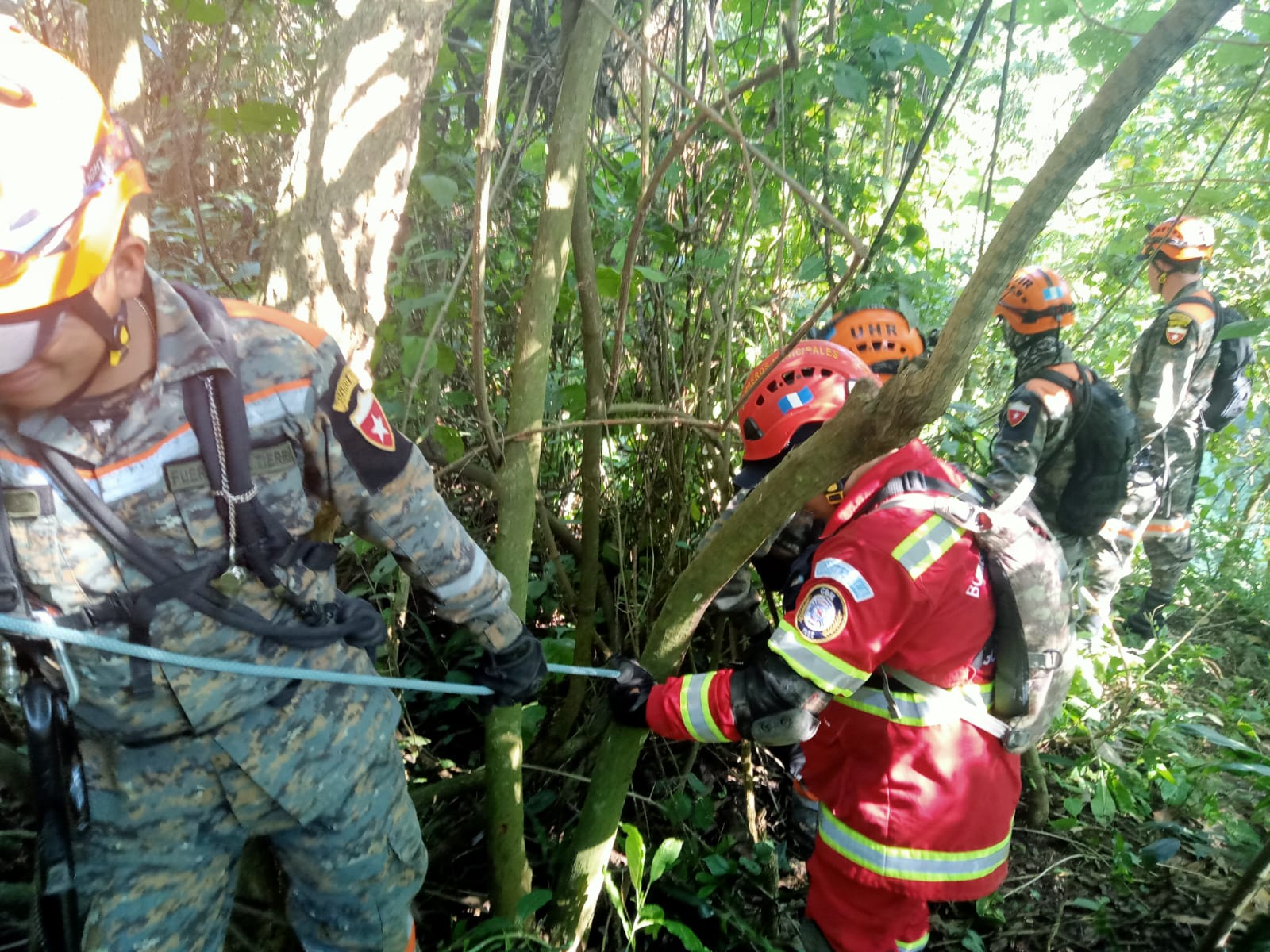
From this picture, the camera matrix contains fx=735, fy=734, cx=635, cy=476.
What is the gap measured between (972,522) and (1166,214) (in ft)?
12.7

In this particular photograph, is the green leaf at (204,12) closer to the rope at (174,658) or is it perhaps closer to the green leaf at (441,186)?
the green leaf at (441,186)

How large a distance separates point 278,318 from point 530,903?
1612mm

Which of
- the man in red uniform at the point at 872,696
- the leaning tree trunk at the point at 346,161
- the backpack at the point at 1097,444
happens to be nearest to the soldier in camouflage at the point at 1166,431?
the backpack at the point at 1097,444

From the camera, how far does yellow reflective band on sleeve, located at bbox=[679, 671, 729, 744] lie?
1773 mm

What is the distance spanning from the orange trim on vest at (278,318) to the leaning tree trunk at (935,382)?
907 millimetres

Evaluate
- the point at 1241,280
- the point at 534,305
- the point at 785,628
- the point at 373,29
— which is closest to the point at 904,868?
the point at 785,628

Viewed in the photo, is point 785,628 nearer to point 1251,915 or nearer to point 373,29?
point 1251,915

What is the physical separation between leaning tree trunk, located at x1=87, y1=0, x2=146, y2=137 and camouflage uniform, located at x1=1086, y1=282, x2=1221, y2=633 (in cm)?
476

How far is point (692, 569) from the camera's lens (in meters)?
1.68

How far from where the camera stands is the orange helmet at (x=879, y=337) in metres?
2.65

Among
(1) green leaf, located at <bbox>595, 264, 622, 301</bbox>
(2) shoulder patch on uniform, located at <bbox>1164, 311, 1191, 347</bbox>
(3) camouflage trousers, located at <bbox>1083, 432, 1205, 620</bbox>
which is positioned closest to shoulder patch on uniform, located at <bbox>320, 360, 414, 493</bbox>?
(1) green leaf, located at <bbox>595, 264, 622, 301</bbox>

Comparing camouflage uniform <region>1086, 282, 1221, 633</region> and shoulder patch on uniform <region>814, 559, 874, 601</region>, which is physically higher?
shoulder patch on uniform <region>814, 559, 874, 601</region>

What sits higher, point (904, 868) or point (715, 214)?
point (715, 214)

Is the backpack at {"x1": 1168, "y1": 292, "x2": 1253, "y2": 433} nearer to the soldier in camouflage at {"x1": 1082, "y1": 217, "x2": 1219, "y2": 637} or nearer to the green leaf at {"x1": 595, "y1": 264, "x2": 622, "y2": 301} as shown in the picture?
the soldier in camouflage at {"x1": 1082, "y1": 217, "x2": 1219, "y2": 637}
